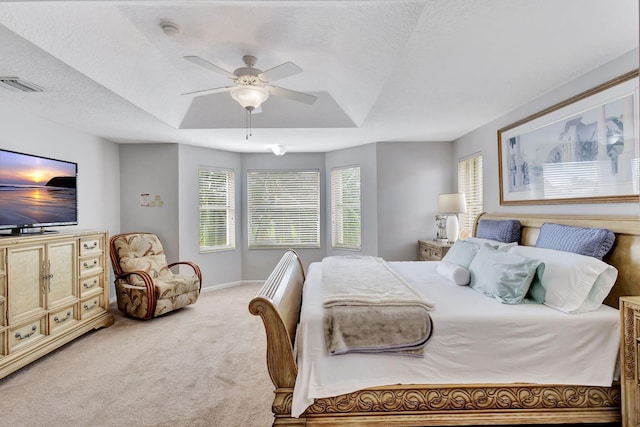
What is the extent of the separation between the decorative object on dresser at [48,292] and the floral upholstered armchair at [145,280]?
26 cm

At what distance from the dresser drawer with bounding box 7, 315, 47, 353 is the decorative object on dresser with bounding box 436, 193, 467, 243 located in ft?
14.8

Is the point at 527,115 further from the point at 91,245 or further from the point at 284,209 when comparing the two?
the point at 91,245

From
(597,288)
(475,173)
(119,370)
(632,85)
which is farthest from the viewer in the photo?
(475,173)

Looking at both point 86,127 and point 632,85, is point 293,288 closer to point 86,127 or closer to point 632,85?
point 632,85


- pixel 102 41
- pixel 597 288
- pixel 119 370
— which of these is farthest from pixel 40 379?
pixel 597 288

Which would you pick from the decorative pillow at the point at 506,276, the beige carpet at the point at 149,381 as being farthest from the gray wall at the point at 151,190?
the decorative pillow at the point at 506,276

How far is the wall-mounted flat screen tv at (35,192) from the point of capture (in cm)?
278

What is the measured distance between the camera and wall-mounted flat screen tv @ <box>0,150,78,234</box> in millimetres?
2779

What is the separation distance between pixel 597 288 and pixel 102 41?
371cm

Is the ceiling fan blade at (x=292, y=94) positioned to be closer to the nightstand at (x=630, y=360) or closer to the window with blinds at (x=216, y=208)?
the nightstand at (x=630, y=360)

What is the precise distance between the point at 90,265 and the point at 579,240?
4.51 metres

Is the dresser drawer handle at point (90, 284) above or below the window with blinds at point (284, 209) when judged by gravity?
below

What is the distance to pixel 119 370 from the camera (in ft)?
8.73

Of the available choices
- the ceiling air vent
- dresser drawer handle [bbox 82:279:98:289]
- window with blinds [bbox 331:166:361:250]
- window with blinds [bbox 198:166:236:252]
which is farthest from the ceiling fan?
→ window with blinds [bbox 198:166:236:252]
